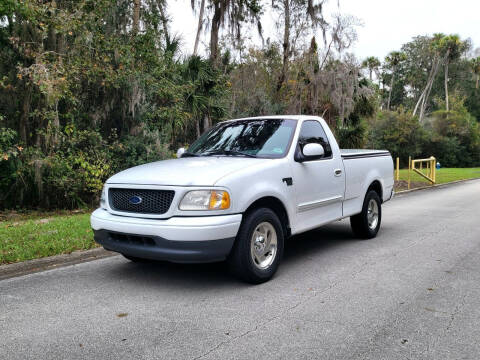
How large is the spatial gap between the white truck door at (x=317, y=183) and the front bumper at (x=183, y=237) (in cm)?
124

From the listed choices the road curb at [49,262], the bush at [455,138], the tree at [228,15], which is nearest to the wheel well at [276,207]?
the road curb at [49,262]

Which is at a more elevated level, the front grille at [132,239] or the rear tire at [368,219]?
the front grille at [132,239]

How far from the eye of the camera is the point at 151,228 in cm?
441

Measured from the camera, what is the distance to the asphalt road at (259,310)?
10.9 feet

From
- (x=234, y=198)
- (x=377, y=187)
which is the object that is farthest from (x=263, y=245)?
(x=377, y=187)

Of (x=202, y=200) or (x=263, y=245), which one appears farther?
(x=263, y=245)

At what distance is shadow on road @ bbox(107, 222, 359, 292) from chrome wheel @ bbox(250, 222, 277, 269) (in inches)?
12.7

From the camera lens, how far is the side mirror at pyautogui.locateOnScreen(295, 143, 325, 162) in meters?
5.40

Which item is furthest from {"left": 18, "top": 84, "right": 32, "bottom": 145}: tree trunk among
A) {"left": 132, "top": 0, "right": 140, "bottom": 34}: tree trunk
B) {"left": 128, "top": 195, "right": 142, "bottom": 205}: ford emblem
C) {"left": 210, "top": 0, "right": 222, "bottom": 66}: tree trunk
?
{"left": 210, "top": 0, "right": 222, "bottom": 66}: tree trunk

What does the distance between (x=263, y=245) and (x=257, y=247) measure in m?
0.11

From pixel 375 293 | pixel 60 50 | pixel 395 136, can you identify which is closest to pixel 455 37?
pixel 395 136

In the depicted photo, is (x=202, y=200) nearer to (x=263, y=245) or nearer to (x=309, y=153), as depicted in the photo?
(x=263, y=245)

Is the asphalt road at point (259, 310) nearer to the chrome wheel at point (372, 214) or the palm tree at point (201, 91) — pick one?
the chrome wheel at point (372, 214)

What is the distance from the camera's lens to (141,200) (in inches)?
184
